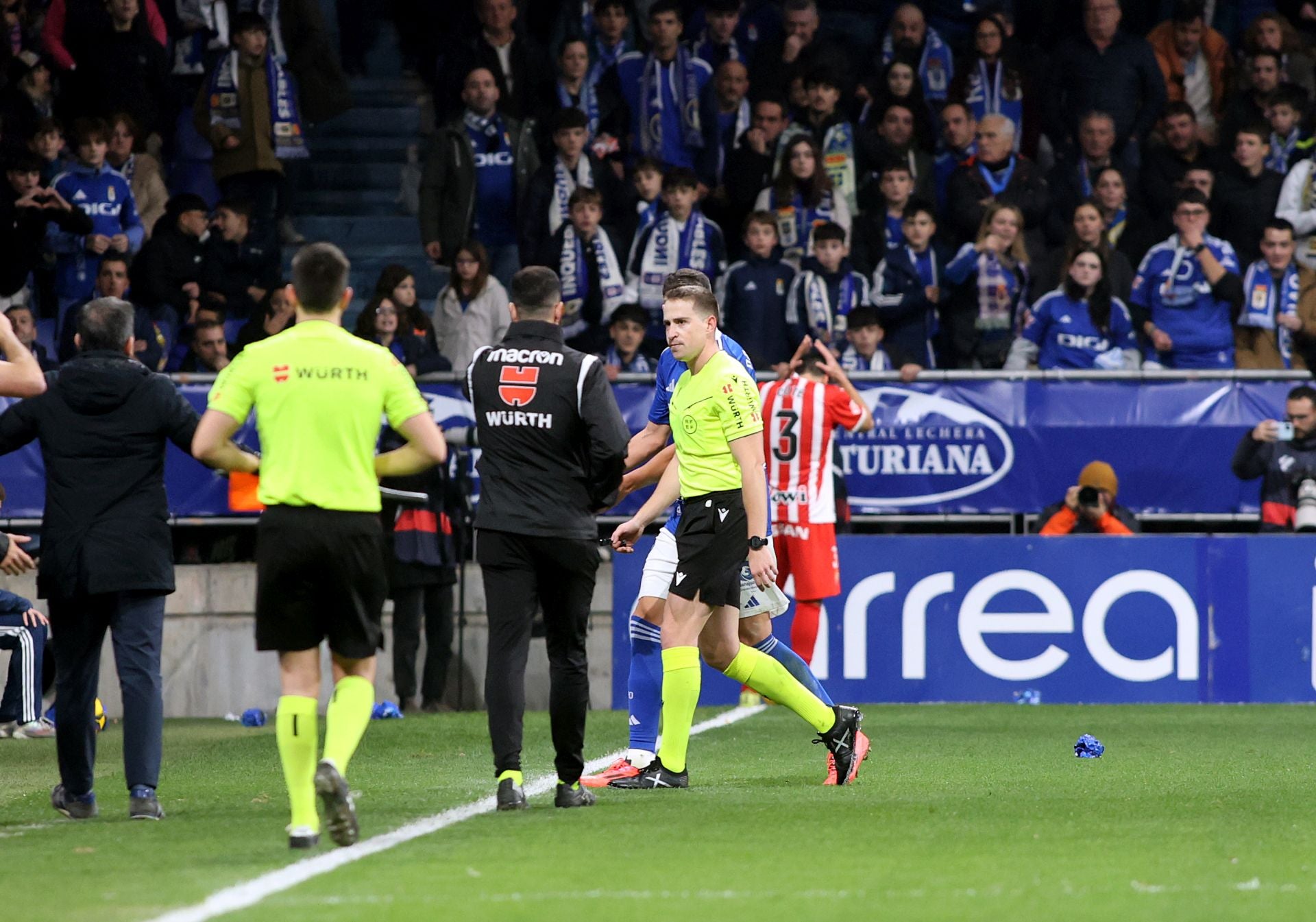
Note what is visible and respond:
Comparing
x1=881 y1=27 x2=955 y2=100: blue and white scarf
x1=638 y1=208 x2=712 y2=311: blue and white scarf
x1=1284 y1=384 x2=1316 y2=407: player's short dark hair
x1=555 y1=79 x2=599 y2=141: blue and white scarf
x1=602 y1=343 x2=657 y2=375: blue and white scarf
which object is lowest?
x1=1284 y1=384 x2=1316 y2=407: player's short dark hair

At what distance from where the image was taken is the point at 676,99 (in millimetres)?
18047

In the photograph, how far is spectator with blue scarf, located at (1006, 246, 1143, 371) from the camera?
15.9 meters

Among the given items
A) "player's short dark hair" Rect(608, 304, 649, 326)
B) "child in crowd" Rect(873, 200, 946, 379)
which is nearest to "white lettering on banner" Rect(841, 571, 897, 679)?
"child in crowd" Rect(873, 200, 946, 379)

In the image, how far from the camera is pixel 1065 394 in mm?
14742

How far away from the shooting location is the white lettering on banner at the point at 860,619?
14195 mm

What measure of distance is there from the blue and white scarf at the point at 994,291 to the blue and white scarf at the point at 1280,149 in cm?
289

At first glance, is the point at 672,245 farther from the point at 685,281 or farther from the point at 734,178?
the point at 685,281

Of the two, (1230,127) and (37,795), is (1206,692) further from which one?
(37,795)

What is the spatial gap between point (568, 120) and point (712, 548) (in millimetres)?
9510

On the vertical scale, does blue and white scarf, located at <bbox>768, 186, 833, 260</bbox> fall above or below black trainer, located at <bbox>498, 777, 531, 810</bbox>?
above

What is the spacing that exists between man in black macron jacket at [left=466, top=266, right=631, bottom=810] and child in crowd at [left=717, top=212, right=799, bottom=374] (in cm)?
833

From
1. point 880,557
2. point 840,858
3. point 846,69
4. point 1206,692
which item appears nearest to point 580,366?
point 840,858

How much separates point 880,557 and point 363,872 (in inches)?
339

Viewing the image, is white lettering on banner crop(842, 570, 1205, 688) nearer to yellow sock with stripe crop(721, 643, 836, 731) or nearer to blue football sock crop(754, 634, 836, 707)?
blue football sock crop(754, 634, 836, 707)
